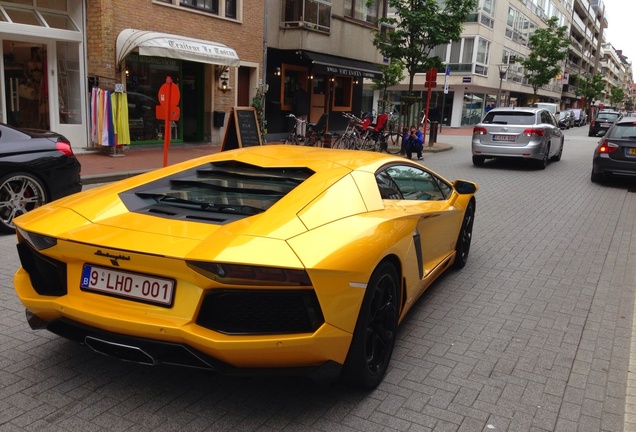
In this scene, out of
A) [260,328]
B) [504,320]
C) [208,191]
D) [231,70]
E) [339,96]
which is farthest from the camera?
[339,96]

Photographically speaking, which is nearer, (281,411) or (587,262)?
(281,411)

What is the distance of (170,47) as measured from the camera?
1477 cm

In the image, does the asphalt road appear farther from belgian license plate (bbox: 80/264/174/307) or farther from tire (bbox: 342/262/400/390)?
belgian license plate (bbox: 80/264/174/307)

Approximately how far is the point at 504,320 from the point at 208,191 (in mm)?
2678

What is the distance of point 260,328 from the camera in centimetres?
270

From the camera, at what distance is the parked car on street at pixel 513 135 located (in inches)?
600

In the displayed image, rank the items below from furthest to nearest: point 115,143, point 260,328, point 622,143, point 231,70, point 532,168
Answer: point 231,70
point 532,168
point 115,143
point 622,143
point 260,328

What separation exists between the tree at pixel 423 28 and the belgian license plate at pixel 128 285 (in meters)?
18.4

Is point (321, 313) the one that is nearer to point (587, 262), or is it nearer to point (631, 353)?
point (631, 353)

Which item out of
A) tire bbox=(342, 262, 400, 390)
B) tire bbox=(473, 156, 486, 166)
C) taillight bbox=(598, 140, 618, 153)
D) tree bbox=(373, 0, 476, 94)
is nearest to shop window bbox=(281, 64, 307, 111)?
tree bbox=(373, 0, 476, 94)

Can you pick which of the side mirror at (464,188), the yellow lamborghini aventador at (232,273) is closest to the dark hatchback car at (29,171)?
the yellow lamborghini aventador at (232,273)

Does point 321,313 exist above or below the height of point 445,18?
below

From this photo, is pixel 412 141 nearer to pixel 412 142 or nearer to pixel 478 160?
pixel 412 142

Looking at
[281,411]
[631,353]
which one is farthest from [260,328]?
[631,353]
